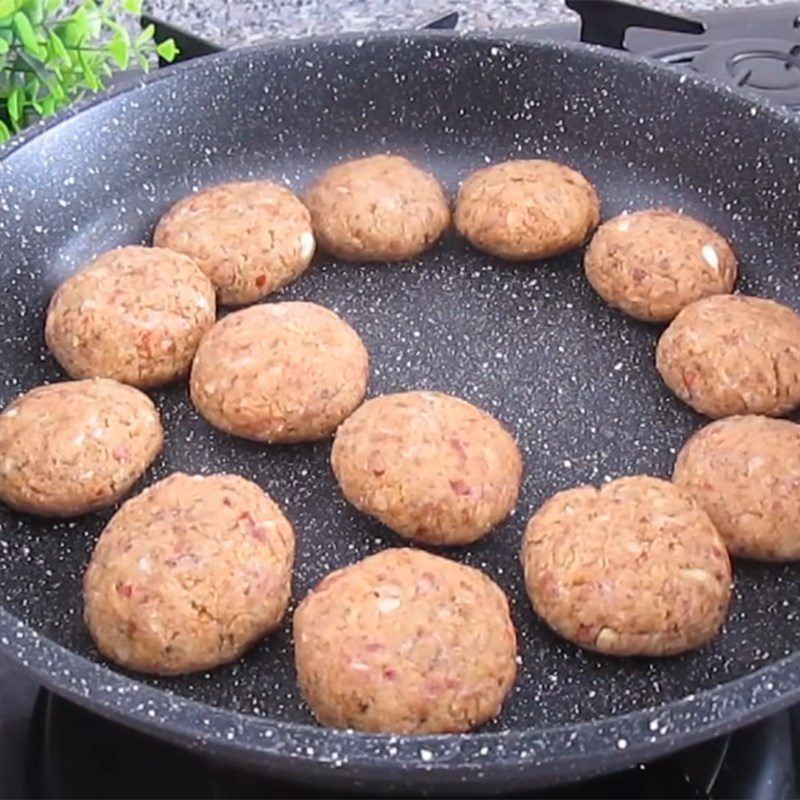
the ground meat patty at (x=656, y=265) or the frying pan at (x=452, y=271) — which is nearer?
the frying pan at (x=452, y=271)

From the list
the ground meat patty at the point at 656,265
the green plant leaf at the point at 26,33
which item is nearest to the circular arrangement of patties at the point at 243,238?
the green plant leaf at the point at 26,33

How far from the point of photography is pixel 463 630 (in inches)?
36.3

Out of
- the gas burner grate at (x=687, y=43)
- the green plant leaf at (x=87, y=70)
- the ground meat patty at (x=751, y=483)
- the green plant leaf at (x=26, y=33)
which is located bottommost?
the ground meat patty at (x=751, y=483)

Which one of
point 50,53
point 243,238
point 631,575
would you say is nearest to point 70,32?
point 50,53

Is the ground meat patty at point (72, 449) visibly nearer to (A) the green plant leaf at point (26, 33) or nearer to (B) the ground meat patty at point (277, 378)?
(B) the ground meat patty at point (277, 378)

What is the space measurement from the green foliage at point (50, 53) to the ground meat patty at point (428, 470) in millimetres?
543

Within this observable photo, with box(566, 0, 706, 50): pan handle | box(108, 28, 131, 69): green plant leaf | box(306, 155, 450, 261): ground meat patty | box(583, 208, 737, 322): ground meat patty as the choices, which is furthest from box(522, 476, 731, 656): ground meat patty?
box(566, 0, 706, 50): pan handle

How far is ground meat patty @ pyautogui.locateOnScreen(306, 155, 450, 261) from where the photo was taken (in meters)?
1.38

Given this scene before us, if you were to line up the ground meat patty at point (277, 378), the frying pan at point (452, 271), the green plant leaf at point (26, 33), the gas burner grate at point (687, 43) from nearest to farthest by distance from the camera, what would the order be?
the frying pan at point (452, 271), the ground meat patty at point (277, 378), the green plant leaf at point (26, 33), the gas burner grate at point (687, 43)

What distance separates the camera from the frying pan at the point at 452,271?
3.44ft

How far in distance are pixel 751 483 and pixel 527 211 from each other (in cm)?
44

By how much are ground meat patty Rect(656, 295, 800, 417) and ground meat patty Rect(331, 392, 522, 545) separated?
0.73 ft

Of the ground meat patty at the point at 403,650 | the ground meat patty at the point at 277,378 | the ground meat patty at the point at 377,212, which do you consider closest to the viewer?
the ground meat patty at the point at 403,650

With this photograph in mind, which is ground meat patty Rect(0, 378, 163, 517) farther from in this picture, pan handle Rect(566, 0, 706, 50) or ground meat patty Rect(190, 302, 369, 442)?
pan handle Rect(566, 0, 706, 50)
